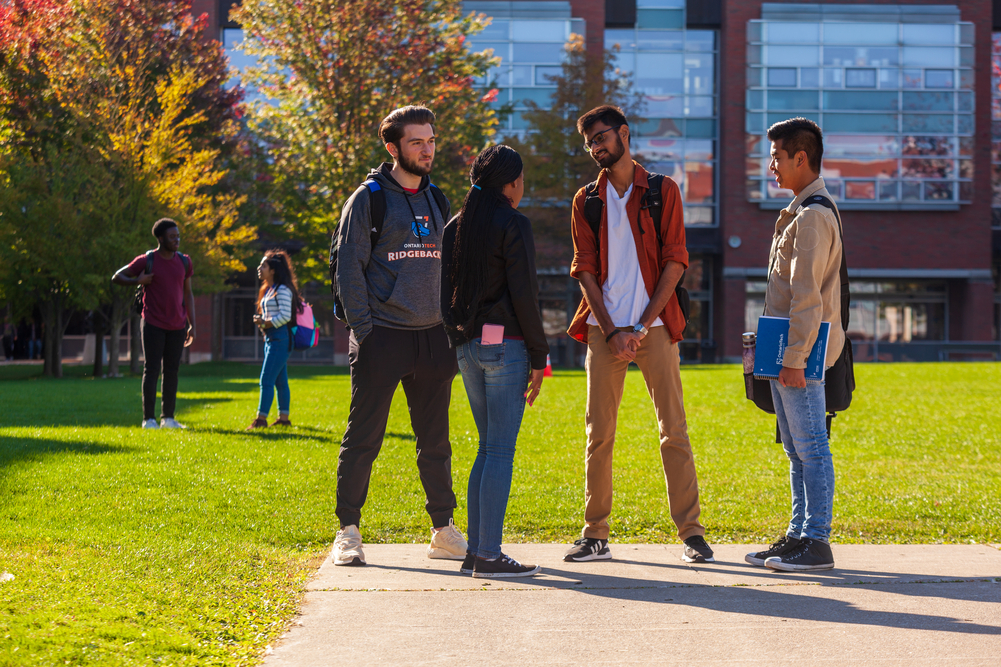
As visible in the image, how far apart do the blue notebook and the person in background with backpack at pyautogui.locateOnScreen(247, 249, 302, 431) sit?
6.37 m

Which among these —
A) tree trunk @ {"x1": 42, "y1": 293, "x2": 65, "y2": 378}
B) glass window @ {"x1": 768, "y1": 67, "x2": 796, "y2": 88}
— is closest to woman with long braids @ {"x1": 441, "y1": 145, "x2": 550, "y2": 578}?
tree trunk @ {"x1": 42, "y1": 293, "x2": 65, "y2": 378}

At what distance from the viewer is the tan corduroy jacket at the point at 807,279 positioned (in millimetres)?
4680

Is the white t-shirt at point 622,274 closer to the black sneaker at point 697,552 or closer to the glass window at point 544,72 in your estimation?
the black sneaker at point 697,552

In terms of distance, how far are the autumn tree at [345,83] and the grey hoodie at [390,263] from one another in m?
20.5

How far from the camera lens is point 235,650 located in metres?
3.41

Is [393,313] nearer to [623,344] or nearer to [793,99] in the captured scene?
[623,344]

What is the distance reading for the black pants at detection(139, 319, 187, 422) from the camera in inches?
380

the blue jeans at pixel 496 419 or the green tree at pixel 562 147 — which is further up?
the green tree at pixel 562 147

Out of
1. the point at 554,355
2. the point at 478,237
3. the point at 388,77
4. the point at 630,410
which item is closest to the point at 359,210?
the point at 478,237

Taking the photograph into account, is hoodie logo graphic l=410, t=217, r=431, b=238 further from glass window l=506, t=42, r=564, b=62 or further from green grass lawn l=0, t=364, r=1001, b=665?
glass window l=506, t=42, r=564, b=62

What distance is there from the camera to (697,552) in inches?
192

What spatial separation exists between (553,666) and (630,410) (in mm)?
10347

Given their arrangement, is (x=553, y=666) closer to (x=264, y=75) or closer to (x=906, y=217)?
(x=264, y=75)

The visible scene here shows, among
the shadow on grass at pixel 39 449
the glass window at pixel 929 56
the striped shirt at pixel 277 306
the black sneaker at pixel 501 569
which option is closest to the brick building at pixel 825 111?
the glass window at pixel 929 56
